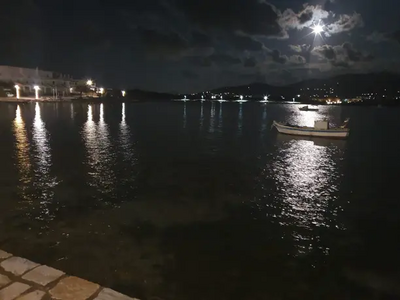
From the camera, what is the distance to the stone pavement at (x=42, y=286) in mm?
4910

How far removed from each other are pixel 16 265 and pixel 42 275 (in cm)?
71

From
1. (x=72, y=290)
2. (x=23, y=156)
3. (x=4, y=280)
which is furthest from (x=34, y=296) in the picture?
(x=23, y=156)

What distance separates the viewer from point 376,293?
293 inches

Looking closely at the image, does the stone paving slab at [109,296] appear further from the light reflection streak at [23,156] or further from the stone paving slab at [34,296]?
the light reflection streak at [23,156]

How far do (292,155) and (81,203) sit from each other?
1846 cm

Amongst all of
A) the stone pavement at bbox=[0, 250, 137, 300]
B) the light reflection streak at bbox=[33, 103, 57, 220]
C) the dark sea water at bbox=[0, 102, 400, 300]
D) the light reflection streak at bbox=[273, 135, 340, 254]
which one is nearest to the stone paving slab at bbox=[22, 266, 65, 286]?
the stone pavement at bbox=[0, 250, 137, 300]

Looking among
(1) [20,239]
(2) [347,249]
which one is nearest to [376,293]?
(2) [347,249]

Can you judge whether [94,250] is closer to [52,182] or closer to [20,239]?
[20,239]

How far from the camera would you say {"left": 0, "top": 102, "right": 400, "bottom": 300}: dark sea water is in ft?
24.9

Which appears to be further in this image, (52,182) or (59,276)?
(52,182)

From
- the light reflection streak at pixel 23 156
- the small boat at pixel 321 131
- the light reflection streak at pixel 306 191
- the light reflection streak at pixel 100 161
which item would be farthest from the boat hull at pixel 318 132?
the light reflection streak at pixel 23 156

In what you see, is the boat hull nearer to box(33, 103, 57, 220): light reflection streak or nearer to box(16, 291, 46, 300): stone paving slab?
box(33, 103, 57, 220): light reflection streak

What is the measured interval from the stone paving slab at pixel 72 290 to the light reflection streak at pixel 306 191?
21.1ft

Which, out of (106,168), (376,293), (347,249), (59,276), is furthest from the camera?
(106,168)
